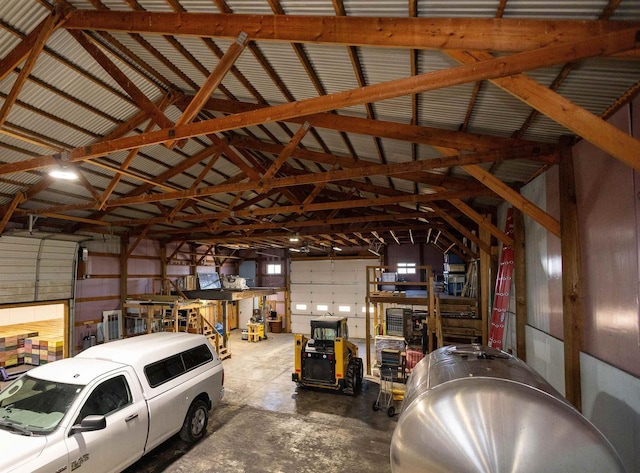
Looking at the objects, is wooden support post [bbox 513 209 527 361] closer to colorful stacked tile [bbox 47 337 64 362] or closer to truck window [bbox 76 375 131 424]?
truck window [bbox 76 375 131 424]

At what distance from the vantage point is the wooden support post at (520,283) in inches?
266

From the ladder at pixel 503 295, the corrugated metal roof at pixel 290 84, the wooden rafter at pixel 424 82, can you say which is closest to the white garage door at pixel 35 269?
the corrugated metal roof at pixel 290 84

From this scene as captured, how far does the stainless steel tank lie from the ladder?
469cm

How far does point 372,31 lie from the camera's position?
130 inches

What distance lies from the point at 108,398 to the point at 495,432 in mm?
5139

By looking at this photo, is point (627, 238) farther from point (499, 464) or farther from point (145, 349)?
point (145, 349)

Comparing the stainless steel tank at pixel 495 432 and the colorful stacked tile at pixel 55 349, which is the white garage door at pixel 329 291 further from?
the stainless steel tank at pixel 495 432

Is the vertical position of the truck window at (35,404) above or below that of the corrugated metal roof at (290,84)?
below

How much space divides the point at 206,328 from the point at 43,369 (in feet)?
32.9

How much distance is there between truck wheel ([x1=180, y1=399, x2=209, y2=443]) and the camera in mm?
6434

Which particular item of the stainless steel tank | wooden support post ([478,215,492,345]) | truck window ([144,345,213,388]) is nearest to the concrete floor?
truck window ([144,345,213,388])

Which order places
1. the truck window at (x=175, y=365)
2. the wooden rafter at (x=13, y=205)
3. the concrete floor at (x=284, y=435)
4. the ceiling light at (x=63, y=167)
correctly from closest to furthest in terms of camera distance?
the ceiling light at (x=63, y=167) < the truck window at (x=175, y=365) < the concrete floor at (x=284, y=435) < the wooden rafter at (x=13, y=205)

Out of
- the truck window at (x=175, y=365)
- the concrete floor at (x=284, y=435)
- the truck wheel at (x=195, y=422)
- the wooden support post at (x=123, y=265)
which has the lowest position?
the concrete floor at (x=284, y=435)

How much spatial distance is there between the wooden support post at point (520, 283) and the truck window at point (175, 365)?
661 centimetres
